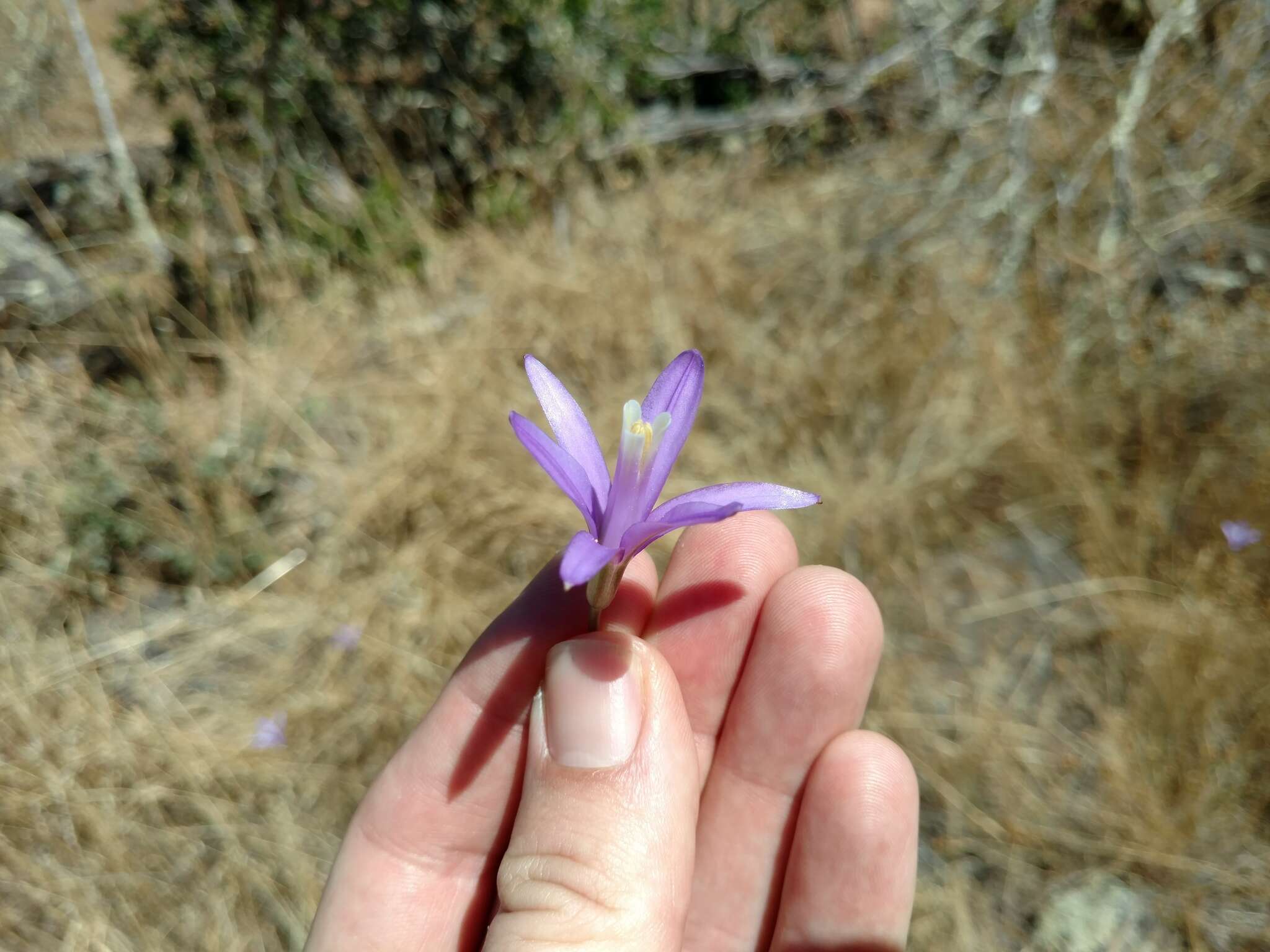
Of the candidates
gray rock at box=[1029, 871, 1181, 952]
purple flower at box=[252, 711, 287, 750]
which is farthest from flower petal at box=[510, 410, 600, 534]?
purple flower at box=[252, 711, 287, 750]

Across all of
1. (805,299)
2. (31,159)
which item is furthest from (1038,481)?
(31,159)

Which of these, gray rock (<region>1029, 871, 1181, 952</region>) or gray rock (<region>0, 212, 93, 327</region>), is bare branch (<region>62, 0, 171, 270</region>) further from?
gray rock (<region>1029, 871, 1181, 952</region>)

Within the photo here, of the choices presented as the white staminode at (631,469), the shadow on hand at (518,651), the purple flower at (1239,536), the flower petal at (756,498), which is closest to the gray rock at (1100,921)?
the purple flower at (1239,536)

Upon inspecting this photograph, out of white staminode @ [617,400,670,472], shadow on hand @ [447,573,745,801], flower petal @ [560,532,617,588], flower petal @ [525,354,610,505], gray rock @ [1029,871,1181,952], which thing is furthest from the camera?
gray rock @ [1029,871,1181,952]

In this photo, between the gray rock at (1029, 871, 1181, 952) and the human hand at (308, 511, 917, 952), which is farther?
the gray rock at (1029, 871, 1181, 952)

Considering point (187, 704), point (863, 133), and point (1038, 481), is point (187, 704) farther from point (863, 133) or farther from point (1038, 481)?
point (863, 133)

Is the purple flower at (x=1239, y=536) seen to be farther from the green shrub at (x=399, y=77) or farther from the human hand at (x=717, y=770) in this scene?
the green shrub at (x=399, y=77)

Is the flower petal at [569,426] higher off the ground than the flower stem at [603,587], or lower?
higher
